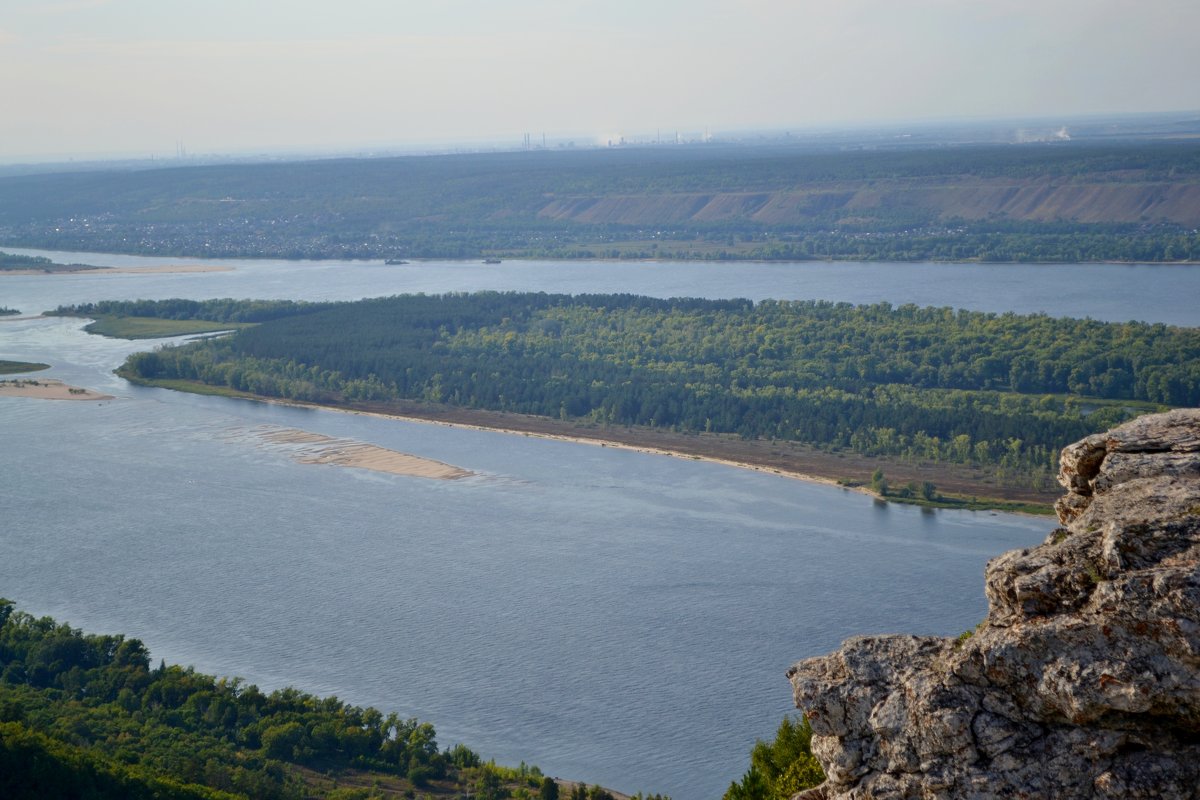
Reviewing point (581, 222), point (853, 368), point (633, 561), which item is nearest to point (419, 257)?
point (581, 222)

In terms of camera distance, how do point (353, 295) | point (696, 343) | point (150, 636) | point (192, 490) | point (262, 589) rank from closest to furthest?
point (150, 636), point (262, 589), point (192, 490), point (696, 343), point (353, 295)

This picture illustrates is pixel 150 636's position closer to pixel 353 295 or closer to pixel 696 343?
pixel 696 343

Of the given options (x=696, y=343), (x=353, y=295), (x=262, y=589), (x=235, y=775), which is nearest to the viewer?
(x=235, y=775)

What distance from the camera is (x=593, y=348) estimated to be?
47.0m

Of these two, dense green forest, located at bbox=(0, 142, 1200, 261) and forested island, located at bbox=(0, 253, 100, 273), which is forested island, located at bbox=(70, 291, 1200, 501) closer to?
forested island, located at bbox=(0, 253, 100, 273)

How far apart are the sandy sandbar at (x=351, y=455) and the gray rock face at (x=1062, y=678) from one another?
24995mm

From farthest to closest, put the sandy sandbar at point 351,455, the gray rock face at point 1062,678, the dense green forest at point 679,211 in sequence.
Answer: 1. the dense green forest at point 679,211
2. the sandy sandbar at point 351,455
3. the gray rock face at point 1062,678

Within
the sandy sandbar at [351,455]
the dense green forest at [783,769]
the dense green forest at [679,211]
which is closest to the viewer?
the dense green forest at [783,769]

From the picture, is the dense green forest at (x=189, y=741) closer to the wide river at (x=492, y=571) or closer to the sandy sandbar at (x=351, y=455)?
the wide river at (x=492, y=571)

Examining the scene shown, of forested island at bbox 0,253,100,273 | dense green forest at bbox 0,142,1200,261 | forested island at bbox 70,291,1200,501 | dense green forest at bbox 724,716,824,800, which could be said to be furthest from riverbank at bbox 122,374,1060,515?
forested island at bbox 0,253,100,273

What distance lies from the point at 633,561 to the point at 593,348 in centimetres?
2328

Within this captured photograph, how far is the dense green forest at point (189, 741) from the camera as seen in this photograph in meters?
14.0

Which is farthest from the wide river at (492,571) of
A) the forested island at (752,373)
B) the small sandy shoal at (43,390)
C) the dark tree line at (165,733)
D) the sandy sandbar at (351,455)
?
the forested island at (752,373)

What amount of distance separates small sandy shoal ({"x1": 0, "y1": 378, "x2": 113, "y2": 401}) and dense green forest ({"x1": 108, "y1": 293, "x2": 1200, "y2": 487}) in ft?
9.54
